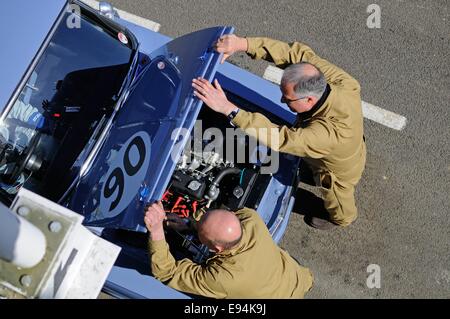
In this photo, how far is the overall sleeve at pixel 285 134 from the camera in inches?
150

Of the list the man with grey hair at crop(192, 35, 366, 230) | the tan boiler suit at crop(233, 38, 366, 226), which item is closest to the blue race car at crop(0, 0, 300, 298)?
the man with grey hair at crop(192, 35, 366, 230)

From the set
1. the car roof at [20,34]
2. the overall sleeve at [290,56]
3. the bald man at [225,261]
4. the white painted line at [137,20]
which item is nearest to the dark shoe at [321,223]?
the bald man at [225,261]

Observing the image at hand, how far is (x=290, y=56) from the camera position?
13.8ft

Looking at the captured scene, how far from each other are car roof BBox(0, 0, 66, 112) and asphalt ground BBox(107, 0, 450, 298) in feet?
5.80

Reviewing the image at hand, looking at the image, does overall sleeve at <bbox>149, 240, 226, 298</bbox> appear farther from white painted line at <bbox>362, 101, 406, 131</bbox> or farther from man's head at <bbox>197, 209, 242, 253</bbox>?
white painted line at <bbox>362, 101, 406, 131</bbox>

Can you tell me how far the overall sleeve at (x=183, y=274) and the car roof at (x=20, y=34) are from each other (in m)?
1.41

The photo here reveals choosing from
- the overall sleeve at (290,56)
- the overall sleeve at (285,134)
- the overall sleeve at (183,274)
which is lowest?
the overall sleeve at (183,274)

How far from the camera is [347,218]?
4797 mm

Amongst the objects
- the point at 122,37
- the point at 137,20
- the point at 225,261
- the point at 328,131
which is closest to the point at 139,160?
the point at 225,261

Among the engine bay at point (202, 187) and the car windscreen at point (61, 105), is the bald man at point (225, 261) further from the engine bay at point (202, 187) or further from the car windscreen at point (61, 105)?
the car windscreen at point (61, 105)

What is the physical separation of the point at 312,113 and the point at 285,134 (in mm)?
270

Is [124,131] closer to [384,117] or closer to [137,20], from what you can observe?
[137,20]

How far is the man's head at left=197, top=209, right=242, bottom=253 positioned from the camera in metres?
→ 3.57
